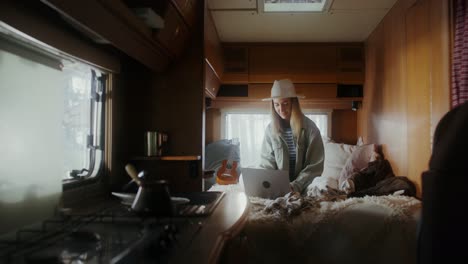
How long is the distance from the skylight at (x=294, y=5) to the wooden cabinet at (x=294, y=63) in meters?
0.85

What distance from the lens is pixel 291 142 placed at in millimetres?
2830

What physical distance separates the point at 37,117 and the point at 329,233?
155cm

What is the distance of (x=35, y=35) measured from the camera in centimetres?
109

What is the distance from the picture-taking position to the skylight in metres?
Result: 2.62

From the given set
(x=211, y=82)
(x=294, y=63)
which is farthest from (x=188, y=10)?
(x=294, y=63)

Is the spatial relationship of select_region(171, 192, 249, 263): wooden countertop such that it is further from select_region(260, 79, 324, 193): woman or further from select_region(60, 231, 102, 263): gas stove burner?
select_region(260, 79, 324, 193): woman

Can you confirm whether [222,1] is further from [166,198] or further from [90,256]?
[90,256]

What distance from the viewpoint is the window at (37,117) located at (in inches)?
40.4

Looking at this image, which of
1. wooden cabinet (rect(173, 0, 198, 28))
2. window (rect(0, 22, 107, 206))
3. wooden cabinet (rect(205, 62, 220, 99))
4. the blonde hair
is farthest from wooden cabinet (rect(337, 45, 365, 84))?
window (rect(0, 22, 107, 206))

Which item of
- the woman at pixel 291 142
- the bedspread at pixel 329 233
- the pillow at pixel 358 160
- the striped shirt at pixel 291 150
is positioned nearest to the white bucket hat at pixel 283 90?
the woman at pixel 291 142

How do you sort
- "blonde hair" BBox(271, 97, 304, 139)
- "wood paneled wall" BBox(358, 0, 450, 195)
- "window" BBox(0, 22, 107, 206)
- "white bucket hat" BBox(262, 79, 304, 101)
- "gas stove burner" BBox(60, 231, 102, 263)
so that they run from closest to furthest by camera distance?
"gas stove burner" BBox(60, 231, 102, 263)
"window" BBox(0, 22, 107, 206)
"wood paneled wall" BBox(358, 0, 450, 195)
"blonde hair" BBox(271, 97, 304, 139)
"white bucket hat" BBox(262, 79, 304, 101)

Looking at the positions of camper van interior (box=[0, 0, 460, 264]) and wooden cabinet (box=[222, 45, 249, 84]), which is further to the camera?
wooden cabinet (box=[222, 45, 249, 84])

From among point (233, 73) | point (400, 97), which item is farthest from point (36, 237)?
point (233, 73)

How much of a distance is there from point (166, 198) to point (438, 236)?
0.83 meters
